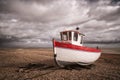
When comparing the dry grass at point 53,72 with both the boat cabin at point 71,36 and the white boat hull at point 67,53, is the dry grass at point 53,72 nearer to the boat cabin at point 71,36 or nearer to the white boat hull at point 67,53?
the white boat hull at point 67,53

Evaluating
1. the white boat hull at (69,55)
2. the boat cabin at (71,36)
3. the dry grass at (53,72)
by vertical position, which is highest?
the boat cabin at (71,36)

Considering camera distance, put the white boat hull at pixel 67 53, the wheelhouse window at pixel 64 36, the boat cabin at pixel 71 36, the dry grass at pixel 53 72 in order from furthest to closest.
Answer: the wheelhouse window at pixel 64 36 → the boat cabin at pixel 71 36 → the white boat hull at pixel 67 53 → the dry grass at pixel 53 72

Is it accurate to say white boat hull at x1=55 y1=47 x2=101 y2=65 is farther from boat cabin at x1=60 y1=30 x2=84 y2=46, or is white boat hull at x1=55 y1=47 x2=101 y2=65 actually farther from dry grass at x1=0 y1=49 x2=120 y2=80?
boat cabin at x1=60 y1=30 x2=84 y2=46

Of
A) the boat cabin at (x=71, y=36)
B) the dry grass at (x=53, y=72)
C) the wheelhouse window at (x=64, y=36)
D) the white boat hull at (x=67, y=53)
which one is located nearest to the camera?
the dry grass at (x=53, y=72)

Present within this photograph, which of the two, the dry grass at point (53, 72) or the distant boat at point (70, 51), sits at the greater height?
the distant boat at point (70, 51)

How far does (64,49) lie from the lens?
10.8 m

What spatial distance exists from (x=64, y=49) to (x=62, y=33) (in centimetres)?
292

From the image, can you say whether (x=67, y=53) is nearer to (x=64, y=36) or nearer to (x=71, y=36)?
(x=71, y=36)

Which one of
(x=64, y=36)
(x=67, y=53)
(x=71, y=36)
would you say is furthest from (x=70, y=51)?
(x=64, y=36)

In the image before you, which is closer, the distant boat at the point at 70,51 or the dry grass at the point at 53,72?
the dry grass at the point at 53,72

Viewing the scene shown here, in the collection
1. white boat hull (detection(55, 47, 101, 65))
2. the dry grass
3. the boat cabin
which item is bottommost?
the dry grass

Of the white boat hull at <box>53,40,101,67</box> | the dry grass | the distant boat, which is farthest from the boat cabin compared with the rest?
the dry grass

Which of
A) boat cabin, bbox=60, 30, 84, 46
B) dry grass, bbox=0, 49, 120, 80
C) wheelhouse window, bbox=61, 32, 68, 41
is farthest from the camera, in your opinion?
wheelhouse window, bbox=61, 32, 68, 41

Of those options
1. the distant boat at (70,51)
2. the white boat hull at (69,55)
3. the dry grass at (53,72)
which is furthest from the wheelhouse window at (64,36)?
the dry grass at (53,72)
